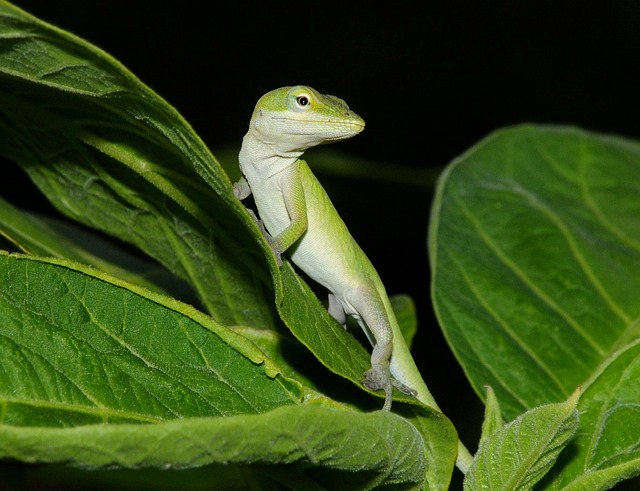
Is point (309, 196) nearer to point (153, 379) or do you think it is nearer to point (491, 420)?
point (491, 420)

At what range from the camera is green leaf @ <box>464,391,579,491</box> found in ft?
7.04

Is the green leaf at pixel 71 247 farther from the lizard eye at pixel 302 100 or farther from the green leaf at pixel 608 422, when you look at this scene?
the green leaf at pixel 608 422

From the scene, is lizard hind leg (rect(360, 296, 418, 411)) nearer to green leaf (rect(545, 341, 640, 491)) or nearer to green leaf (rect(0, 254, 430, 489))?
green leaf (rect(545, 341, 640, 491))

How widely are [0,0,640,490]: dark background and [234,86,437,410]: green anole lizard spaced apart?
537 centimetres

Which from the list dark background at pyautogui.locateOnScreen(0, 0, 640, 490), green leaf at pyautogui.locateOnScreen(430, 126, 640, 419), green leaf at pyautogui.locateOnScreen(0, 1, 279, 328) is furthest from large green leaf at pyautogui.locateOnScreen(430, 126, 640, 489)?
dark background at pyautogui.locateOnScreen(0, 0, 640, 490)

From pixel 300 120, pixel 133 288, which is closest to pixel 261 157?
pixel 300 120

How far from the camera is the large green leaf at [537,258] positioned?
3.56 m

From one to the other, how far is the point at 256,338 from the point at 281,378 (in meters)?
0.30

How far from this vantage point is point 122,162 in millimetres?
2545

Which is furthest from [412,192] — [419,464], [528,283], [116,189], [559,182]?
[419,464]

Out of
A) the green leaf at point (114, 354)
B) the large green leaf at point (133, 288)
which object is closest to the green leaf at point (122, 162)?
the large green leaf at point (133, 288)

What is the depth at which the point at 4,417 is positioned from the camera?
1838 millimetres

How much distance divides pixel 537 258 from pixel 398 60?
638cm

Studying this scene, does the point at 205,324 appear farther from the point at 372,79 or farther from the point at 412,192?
Answer: the point at 372,79
